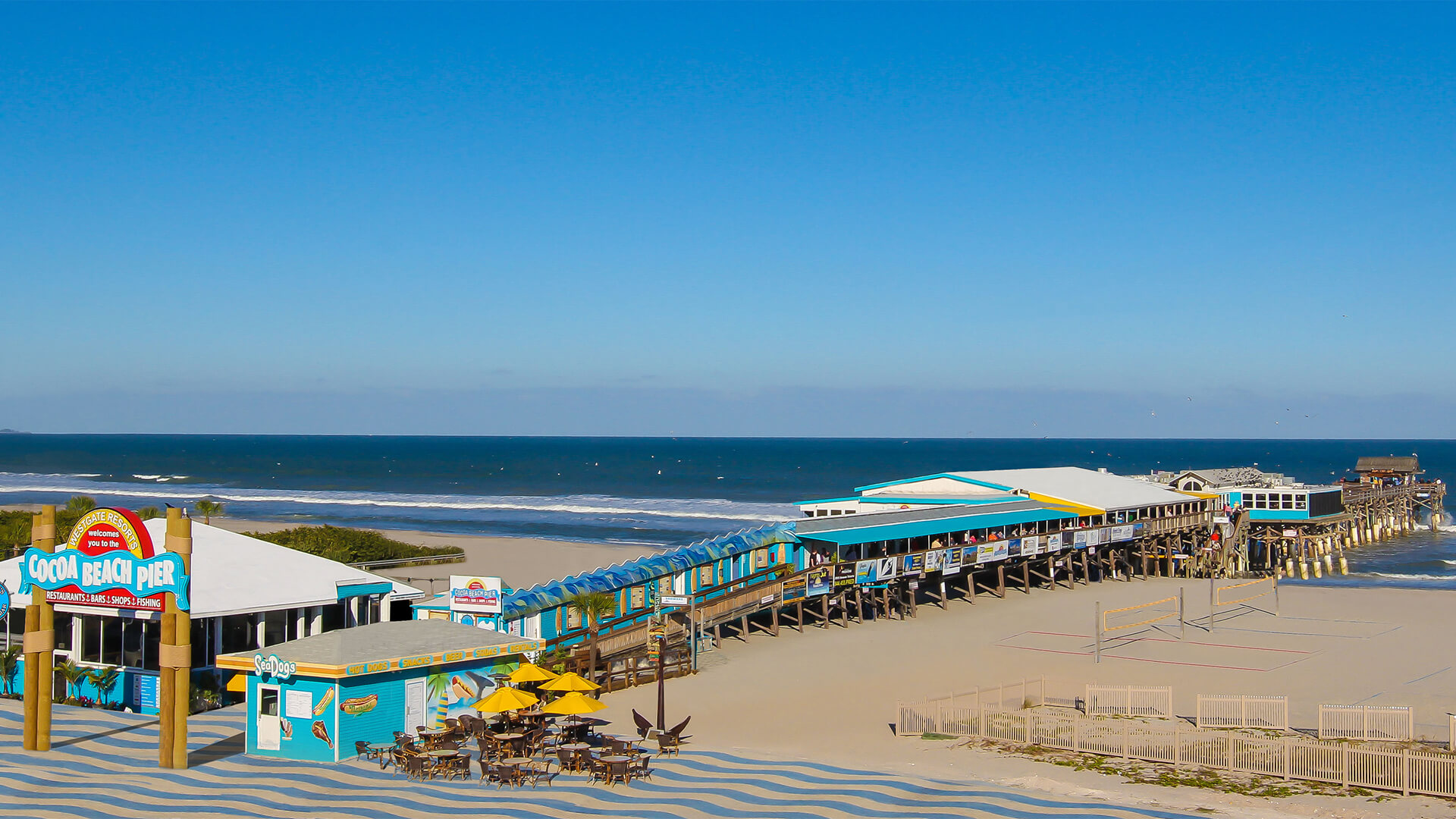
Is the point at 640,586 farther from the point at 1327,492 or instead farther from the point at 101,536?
the point at 1327,492

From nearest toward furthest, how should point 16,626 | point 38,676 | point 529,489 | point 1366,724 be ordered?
point 38,676 < point 1366,724 < point 16,626 < point 529,489

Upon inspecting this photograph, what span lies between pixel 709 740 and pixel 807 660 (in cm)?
912

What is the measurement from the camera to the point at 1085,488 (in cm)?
5231

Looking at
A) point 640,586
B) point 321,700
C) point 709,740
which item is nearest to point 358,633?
point 321,700

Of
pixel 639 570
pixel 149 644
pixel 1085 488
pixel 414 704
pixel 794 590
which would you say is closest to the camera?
pixel 414 704

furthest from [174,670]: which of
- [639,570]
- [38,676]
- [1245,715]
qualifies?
[1245,715]

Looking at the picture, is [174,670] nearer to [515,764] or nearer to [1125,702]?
[515,764]

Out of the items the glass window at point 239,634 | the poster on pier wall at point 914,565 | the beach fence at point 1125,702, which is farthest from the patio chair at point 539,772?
the poster on pier wall at point 914,565

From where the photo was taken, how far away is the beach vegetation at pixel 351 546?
4947cm

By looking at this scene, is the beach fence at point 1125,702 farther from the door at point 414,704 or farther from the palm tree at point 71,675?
the palm tree at point 71,675

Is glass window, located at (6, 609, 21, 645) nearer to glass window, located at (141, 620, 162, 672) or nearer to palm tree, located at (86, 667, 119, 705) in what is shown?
palm tree, located at (86, 667, 119, 705)

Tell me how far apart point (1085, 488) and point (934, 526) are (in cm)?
1478

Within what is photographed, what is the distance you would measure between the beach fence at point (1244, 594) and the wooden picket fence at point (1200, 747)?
18.3 m

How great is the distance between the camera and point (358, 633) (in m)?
20.3
